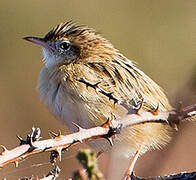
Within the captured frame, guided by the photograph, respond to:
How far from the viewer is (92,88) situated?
12.6 feet

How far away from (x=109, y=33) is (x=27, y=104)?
2346mm

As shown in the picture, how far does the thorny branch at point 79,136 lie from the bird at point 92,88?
1.14 metres

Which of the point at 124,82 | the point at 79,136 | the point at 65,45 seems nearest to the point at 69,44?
the point at 65,45

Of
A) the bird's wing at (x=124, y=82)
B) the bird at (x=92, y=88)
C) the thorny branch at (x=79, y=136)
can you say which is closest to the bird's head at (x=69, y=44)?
the bird at (x=92, y=88)

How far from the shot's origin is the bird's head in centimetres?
477

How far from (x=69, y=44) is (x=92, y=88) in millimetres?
1186

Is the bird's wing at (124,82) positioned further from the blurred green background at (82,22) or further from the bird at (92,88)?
the blurred green background at (82,22)

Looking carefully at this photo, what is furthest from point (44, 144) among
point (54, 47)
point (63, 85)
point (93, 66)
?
point (54, 47)

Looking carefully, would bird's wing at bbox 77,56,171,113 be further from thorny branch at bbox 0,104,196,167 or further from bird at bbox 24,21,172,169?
thorny branch at bbox 0,104,196,167

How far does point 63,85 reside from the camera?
403 centimetres

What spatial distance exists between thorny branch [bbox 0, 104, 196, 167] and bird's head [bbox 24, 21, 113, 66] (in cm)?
247

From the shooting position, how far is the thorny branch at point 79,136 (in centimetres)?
187

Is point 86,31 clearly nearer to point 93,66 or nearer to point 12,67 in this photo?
point 93,66

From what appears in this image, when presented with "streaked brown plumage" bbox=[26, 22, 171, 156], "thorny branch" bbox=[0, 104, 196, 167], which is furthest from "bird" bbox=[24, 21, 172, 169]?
"thorny branch" bbox=[0, 104, 196, 167]
